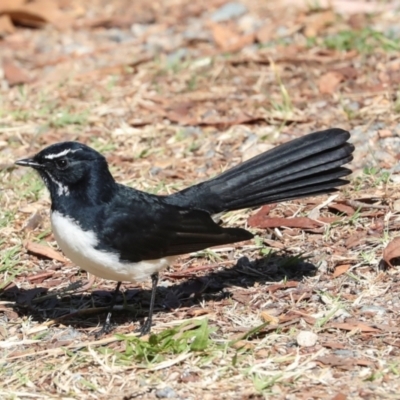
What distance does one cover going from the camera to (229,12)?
11.0 meters

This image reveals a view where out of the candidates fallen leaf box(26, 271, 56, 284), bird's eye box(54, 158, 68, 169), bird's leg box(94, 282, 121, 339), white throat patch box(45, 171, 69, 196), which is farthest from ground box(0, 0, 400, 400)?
bird's eye box(54, 158, 68, 169)

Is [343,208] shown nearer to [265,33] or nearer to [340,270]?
[340,270]

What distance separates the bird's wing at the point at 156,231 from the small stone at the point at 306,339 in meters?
0.82

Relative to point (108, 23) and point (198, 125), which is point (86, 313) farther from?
point (108, 23)

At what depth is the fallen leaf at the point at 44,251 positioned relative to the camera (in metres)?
A: 6.66

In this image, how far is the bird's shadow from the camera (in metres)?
6.02

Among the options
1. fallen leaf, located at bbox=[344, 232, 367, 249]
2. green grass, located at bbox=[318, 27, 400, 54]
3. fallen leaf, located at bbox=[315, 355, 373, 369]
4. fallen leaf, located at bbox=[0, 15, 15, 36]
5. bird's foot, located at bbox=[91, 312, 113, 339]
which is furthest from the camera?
fallen leaf, located at bbox=[0, 15, 15, 36]

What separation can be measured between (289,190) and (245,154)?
1.79 metres

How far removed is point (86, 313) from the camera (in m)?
6.05

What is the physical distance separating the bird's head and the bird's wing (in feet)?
0.65

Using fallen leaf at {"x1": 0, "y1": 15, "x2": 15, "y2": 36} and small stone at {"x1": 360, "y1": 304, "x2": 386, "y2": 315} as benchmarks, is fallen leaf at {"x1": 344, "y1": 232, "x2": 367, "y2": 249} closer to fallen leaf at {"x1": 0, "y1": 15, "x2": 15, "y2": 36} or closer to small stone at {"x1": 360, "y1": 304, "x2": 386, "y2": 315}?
small stone at {"x1": 360, "y1": 304, "x2": 386, "y2": 315}

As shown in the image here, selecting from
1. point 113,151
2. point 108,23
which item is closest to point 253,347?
point 113,151

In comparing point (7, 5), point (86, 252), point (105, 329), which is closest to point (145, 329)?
point (105, 329)

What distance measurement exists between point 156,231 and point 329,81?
3652 mm
